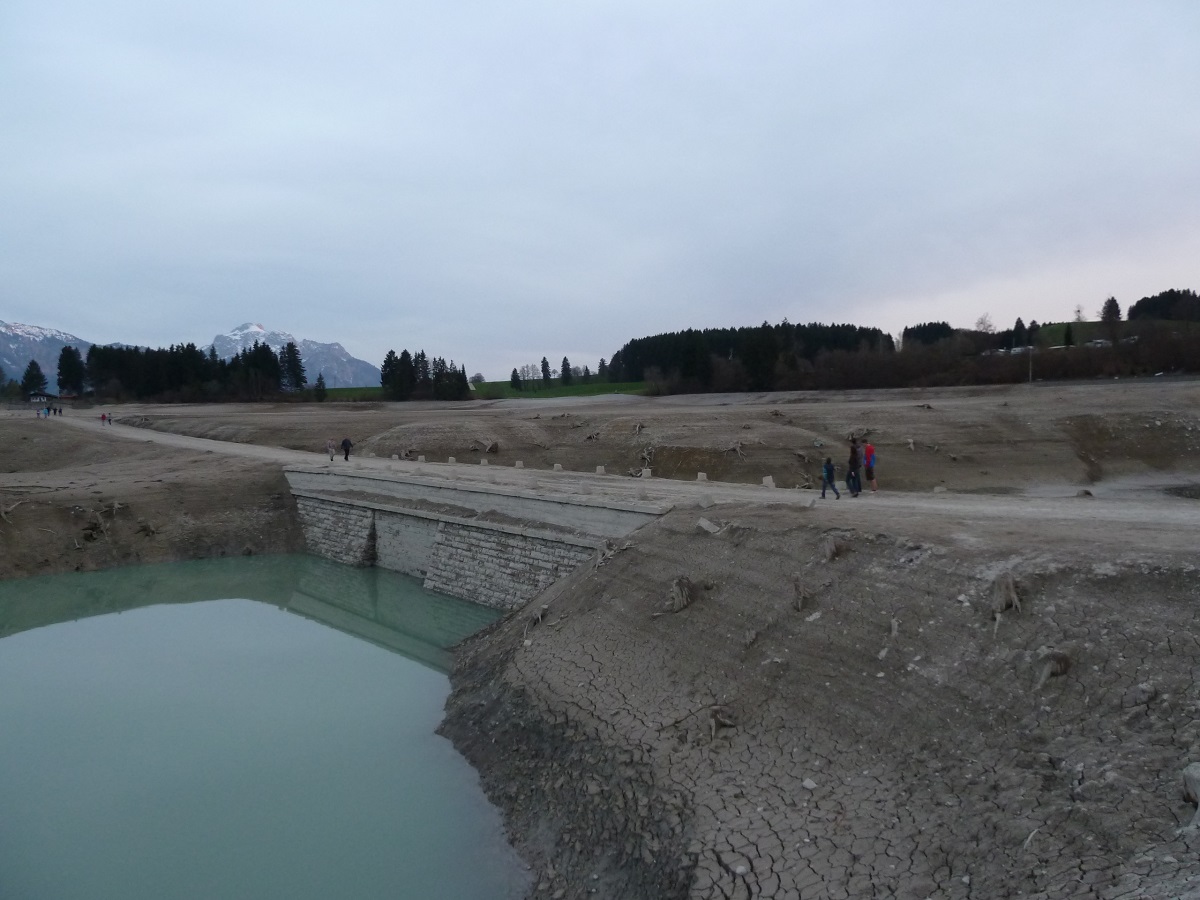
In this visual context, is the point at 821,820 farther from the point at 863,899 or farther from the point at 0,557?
the point at 0,557

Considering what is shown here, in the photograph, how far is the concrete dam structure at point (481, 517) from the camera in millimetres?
19938

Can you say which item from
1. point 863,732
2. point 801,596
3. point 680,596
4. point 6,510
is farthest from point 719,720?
point 6,510

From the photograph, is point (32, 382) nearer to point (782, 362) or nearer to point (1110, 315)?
point (782, 362)

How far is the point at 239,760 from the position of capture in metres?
13.2

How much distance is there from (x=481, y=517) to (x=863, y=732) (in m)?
15.4

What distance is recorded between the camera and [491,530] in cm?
2259

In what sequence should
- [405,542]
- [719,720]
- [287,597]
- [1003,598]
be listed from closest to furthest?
[1003,598] → [719,720] → [287,597] → [405,542]

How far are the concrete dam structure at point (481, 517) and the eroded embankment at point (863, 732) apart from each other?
17.5ft

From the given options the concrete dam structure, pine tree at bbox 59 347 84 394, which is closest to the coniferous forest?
pine tree at bbox 59 347 84 394

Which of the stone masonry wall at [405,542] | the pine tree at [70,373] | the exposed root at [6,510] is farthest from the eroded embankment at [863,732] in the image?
the pine tree at [70,373]

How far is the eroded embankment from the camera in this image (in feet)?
24.1

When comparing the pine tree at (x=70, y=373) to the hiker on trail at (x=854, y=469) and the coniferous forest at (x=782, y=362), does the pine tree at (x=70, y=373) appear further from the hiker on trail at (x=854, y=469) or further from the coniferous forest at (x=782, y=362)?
the hiker on trail at (x=854, y=469)

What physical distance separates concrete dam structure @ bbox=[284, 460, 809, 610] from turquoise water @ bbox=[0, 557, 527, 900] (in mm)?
1697

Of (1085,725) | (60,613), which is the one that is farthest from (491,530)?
(1085,725)
